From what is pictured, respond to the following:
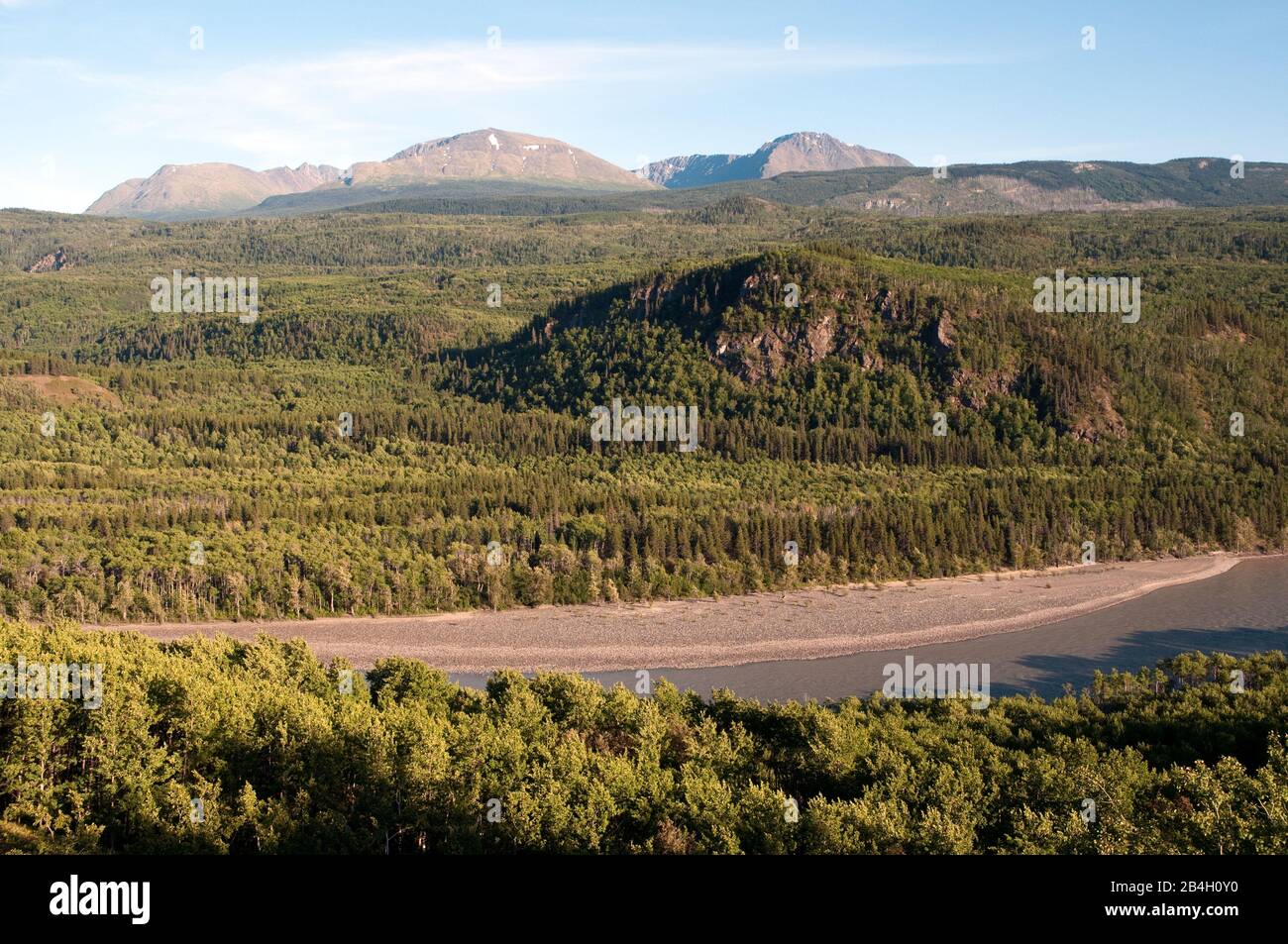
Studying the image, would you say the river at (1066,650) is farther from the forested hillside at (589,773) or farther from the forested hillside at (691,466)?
the forested hillside at (589,773)

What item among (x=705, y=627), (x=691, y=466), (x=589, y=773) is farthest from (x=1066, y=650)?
(x=691, y=466)

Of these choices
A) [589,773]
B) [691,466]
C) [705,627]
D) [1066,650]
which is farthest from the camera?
[691,466]

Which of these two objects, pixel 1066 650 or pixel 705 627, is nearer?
pixel 1066 650

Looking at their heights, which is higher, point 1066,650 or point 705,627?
point 705,627

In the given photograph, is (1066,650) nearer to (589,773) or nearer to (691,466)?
(589,773)

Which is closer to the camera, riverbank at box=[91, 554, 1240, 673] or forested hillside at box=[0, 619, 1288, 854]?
forested hillside at box=[0, 619, 1288, 854]

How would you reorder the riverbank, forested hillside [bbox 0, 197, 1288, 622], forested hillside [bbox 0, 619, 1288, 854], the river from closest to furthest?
forested hillside [bbox 0, 619, 1288, 854] < the river < the riverbank < forested hillside [bbox 0, 197, 1288, 622]

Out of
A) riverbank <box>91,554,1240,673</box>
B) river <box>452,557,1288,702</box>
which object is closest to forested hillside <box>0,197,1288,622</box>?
riverbank <box>91,554,1240,673</box>

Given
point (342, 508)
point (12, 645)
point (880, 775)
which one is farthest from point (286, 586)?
point (880, 775)

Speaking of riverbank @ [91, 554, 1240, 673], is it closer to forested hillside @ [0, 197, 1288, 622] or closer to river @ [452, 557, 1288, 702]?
river @ [452, 557, 1288, 702]
